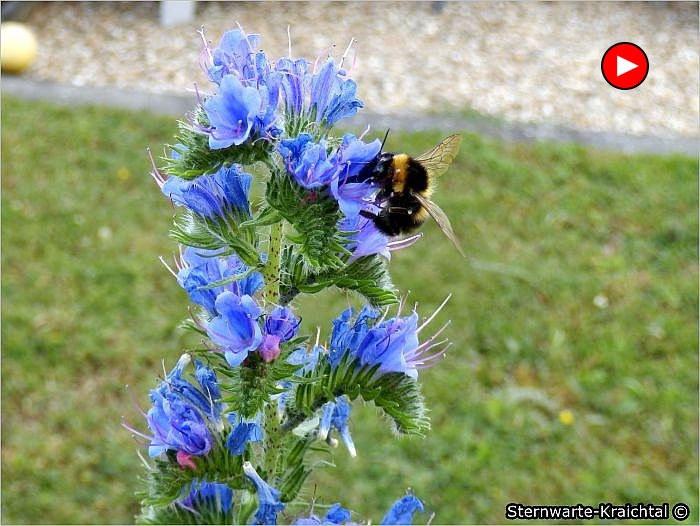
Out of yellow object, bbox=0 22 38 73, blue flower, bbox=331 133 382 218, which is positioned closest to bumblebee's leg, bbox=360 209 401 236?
blue flower, bbox=331 133 382 218

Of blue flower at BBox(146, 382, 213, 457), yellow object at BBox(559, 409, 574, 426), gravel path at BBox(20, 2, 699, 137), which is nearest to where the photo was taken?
blue flower at BBox(146, 382, 213, 457)

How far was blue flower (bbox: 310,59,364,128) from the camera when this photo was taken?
1505 mm

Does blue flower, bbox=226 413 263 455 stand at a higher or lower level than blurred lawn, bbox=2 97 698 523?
higher

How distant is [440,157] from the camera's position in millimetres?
1911

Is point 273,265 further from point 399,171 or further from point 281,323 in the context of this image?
point 399,171

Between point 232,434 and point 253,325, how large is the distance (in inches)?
10.7

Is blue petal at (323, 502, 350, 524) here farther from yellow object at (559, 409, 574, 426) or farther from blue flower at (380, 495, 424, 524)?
yellow object at (559, 409, 574, 426)

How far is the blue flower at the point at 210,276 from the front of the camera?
160 cm

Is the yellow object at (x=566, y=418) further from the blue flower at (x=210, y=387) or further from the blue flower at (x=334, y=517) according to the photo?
the blue flower at (x=210, y=387)

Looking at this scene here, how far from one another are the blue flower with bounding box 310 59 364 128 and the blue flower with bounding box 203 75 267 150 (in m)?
0.12

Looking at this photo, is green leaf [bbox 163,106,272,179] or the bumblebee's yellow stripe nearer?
green leaf [bbox 163,106,272,179]

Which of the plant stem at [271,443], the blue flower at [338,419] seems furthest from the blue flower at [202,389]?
the blue flower at [338,419]

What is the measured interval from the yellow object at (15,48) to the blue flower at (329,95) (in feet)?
20.7

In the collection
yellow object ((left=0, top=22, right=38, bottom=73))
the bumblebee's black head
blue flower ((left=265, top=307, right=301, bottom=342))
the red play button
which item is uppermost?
the bumblebee's black head
